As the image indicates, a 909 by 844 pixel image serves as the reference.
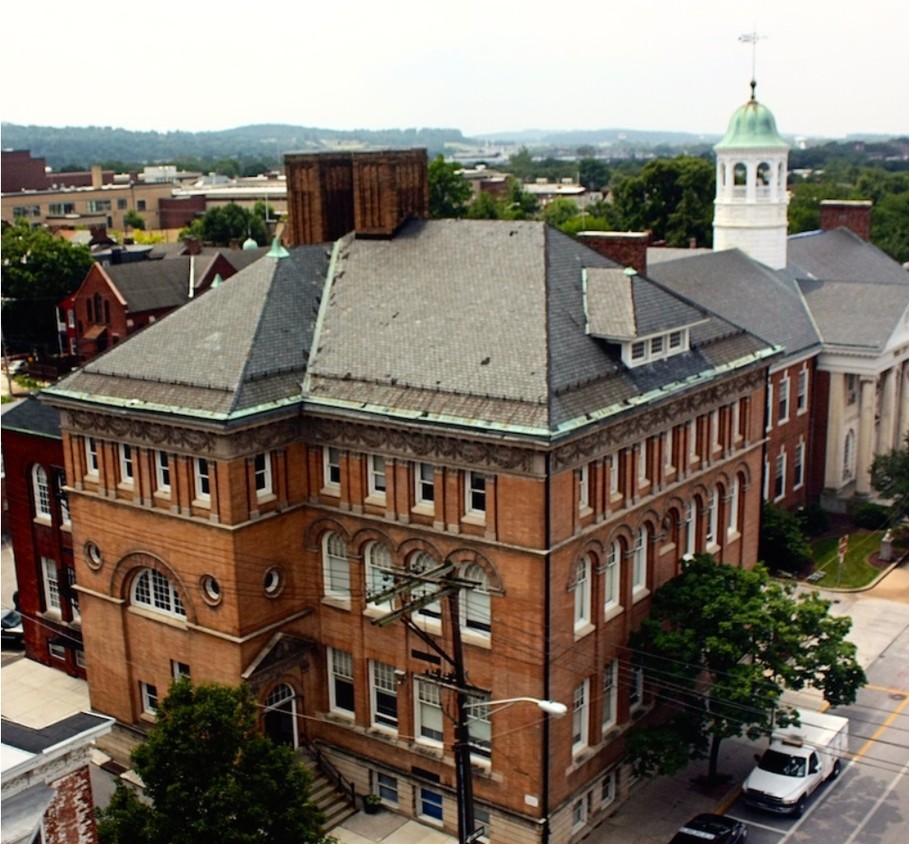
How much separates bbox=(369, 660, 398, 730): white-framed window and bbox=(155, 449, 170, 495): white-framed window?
8380 millimetres

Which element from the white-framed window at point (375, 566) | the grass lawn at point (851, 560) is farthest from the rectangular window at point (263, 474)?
the grass lawn at point (851, 560)

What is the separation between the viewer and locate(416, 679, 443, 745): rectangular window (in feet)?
117

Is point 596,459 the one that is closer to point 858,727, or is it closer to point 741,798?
point 741,798

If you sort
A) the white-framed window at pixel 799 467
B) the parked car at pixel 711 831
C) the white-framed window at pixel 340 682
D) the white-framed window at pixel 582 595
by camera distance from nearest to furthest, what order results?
1. the parked car at pixel 711 831
2. the white-framed window at pixel 582 595
3. the white-framed window at pixel 340 682
4. the white-framed window at pixel 799 467

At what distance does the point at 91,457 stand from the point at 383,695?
40.1 ft

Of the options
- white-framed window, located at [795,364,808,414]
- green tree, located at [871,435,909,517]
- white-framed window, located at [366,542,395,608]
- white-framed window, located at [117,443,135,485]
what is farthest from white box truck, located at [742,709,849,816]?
white-framed window, located at [795,364,808,414]

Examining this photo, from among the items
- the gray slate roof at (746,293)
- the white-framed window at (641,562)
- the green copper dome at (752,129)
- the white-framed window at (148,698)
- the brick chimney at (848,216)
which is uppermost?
the green copper dome at (752,129)

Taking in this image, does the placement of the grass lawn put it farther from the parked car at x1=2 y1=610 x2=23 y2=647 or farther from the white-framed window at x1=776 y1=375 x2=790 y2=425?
the parked car at x1=2 y1=610 x2=23 y2=647

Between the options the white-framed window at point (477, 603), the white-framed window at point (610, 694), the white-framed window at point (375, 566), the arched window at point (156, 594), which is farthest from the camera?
the arched window at point (156, 594)

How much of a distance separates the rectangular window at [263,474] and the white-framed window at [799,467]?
35.4 m

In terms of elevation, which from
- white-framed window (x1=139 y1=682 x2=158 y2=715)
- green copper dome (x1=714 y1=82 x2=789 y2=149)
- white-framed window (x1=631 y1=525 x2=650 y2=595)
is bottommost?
white-framed window (x1=139 y1=682 x2=158 y2=715)

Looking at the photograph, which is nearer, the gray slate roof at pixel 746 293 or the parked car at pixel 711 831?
the parked car at pixel 711 831

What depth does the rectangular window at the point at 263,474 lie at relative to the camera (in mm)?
35825

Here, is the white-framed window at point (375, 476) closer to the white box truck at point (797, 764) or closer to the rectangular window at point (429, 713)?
the rectangular window at point (429, 713)
